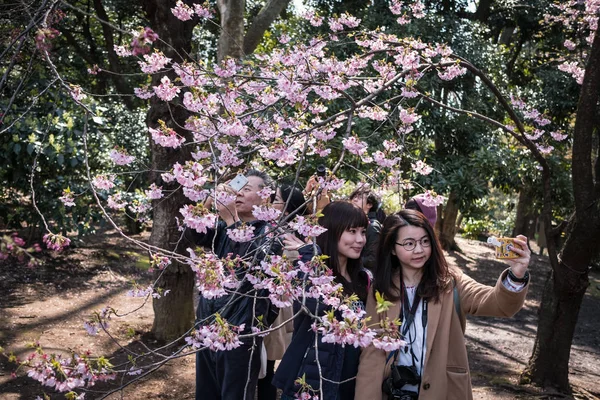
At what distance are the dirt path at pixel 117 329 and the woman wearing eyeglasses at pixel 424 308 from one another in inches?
53.8

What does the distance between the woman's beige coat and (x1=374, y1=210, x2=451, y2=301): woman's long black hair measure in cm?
5

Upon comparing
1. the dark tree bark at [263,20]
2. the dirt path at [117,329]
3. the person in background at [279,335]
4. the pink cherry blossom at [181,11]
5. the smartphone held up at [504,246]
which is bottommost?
the dirt path at [117,329]

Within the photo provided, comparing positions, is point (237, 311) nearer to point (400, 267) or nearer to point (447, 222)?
point (400, 267)

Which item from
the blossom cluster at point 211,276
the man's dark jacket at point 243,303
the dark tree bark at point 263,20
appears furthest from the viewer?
the dark tree bark at point 263,20

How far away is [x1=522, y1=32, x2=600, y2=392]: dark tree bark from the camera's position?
446 cm

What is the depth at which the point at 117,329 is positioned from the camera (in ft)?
18.1

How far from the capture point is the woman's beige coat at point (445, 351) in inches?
90.4

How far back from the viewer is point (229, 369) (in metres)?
2.82

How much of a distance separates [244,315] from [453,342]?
1007 mm

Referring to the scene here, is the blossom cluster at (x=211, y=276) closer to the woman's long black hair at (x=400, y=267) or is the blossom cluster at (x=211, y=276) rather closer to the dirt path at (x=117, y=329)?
the woman's long black hair at (x=400, y=267)

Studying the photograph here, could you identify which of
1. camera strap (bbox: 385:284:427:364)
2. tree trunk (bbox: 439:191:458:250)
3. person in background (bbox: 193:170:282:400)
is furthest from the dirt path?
tree trunk (bbox: 439:191:458:250)

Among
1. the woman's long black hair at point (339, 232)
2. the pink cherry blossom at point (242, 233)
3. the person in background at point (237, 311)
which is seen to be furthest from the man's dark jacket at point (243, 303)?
the woman's long black hair at point (339, 232)

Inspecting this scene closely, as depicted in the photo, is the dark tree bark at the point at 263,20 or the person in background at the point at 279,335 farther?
the dark tree bark at the point at 263,20

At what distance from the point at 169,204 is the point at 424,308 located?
10.1 ft
